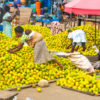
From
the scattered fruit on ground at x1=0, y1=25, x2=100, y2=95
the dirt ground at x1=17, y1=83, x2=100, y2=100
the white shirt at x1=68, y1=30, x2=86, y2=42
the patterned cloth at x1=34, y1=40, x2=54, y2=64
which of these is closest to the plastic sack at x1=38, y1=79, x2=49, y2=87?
the dirt ground at x1=17, y1=83, x2=100, y2=100

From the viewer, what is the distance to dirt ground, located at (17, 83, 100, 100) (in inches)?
230

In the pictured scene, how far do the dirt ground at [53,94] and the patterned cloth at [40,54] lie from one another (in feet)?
4.48

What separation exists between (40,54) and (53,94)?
6.32 ft

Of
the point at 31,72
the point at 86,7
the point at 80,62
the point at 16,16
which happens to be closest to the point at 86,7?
the point at 86,7

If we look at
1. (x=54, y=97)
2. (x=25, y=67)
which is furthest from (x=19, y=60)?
(x=54, y=97)

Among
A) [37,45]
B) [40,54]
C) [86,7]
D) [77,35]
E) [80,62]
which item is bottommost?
[80,62]

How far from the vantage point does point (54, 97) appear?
5.87 metres

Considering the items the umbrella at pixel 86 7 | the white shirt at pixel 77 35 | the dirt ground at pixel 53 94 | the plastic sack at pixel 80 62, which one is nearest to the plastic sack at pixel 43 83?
the dirt ground at pixel 53 94

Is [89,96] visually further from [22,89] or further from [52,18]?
[52,18]

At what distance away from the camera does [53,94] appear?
608cm

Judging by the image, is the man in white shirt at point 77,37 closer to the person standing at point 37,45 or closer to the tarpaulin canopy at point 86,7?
the tarpaulin canopy at point 86,7

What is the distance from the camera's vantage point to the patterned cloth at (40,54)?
304 inches

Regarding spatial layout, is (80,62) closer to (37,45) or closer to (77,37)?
(37,45)

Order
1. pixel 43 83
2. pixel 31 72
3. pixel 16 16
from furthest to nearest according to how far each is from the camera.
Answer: pixel 16 16 → pixel 31 72 → pixel 43 83
